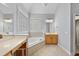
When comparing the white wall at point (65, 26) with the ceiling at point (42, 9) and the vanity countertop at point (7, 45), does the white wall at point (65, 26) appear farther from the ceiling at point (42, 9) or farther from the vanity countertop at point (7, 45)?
the vanity countertop at point (7, 45)

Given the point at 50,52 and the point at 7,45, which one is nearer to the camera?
the point at 7,45

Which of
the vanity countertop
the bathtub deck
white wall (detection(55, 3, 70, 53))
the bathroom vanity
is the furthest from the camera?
the bathroom vanity

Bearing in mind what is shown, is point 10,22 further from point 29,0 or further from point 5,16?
point 29,0

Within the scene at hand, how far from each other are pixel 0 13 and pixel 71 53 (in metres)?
2.82

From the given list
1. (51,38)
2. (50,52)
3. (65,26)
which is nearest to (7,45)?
(50,52)

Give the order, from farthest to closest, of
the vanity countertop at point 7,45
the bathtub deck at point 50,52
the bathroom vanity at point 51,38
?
the bathroom vanity at point 51,38 → the bathtub deck at point 50,52 → the vanity countertop at point 7,45

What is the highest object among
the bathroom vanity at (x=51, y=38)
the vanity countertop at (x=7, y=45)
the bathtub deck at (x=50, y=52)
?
the vanity countertop at (x=7, y=45)

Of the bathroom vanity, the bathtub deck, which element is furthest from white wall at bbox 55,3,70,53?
the bathroom vanity

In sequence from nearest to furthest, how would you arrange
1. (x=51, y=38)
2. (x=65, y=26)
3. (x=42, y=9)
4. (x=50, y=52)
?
(x=50, y=52), (x=65, y=26), (x=51, y=38), (x=42, y=9)

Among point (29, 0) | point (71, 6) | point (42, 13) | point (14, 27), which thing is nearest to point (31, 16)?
point (42, 13)

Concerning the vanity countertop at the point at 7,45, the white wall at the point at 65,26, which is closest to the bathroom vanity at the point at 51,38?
the white wall at the point at 65,26

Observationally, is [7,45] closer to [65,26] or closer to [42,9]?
[65,26]

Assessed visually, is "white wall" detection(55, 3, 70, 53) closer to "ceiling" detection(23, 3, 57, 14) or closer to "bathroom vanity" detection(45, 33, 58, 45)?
"bathroom vanity" detection(45, 33, 58, 45)

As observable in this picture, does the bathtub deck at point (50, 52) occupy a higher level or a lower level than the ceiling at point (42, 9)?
lower
